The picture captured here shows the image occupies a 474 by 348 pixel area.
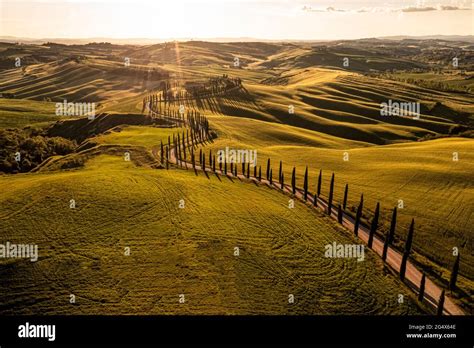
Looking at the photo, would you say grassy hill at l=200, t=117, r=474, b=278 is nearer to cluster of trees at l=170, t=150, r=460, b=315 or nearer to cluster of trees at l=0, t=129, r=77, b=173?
cluster of trees at l=170, t=150, r=460, b=315

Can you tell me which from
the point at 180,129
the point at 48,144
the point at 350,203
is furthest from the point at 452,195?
the point at 48,144
